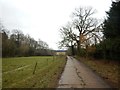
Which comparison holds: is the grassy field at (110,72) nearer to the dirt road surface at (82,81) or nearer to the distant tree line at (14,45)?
the dirt road surface at (82,81)

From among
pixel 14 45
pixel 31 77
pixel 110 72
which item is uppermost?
pixel 14 45

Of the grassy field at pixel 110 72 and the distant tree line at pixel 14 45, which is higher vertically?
the distant tree line at pixel 14 45

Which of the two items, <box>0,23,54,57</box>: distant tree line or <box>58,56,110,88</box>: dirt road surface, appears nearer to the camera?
<box>58,56,110,88</box>: dirt road surface

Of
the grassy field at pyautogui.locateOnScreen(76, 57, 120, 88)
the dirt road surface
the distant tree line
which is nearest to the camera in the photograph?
the dirt road surface

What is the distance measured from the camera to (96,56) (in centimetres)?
4034

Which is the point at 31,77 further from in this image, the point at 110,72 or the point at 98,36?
the point at 98,36

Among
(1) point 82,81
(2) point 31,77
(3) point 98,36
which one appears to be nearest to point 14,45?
(3) point 98,36

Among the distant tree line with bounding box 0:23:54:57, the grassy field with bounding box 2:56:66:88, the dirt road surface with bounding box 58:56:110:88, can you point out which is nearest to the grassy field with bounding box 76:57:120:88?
the dirt road surface with bounding box 58:56:110:88

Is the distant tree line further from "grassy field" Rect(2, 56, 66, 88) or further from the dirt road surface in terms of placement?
the dirt road surface

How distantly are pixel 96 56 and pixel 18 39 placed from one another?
248 ft

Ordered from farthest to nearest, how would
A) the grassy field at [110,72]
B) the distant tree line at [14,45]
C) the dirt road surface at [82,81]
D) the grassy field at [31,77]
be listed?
the distant tree line at [14,45] → the grassy field at [31,77] → the grassy field at [110,72] → the dirt road surface at [82,81]

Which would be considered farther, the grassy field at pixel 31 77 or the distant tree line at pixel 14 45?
the distant tree line at pixel 14 45

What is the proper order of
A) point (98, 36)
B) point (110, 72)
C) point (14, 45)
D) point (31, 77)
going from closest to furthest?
point (31, 77) → point (110, 72) → point (98, 36) → point (14, 45)

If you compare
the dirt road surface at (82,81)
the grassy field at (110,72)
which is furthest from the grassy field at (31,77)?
the grassy field at (110,72)
